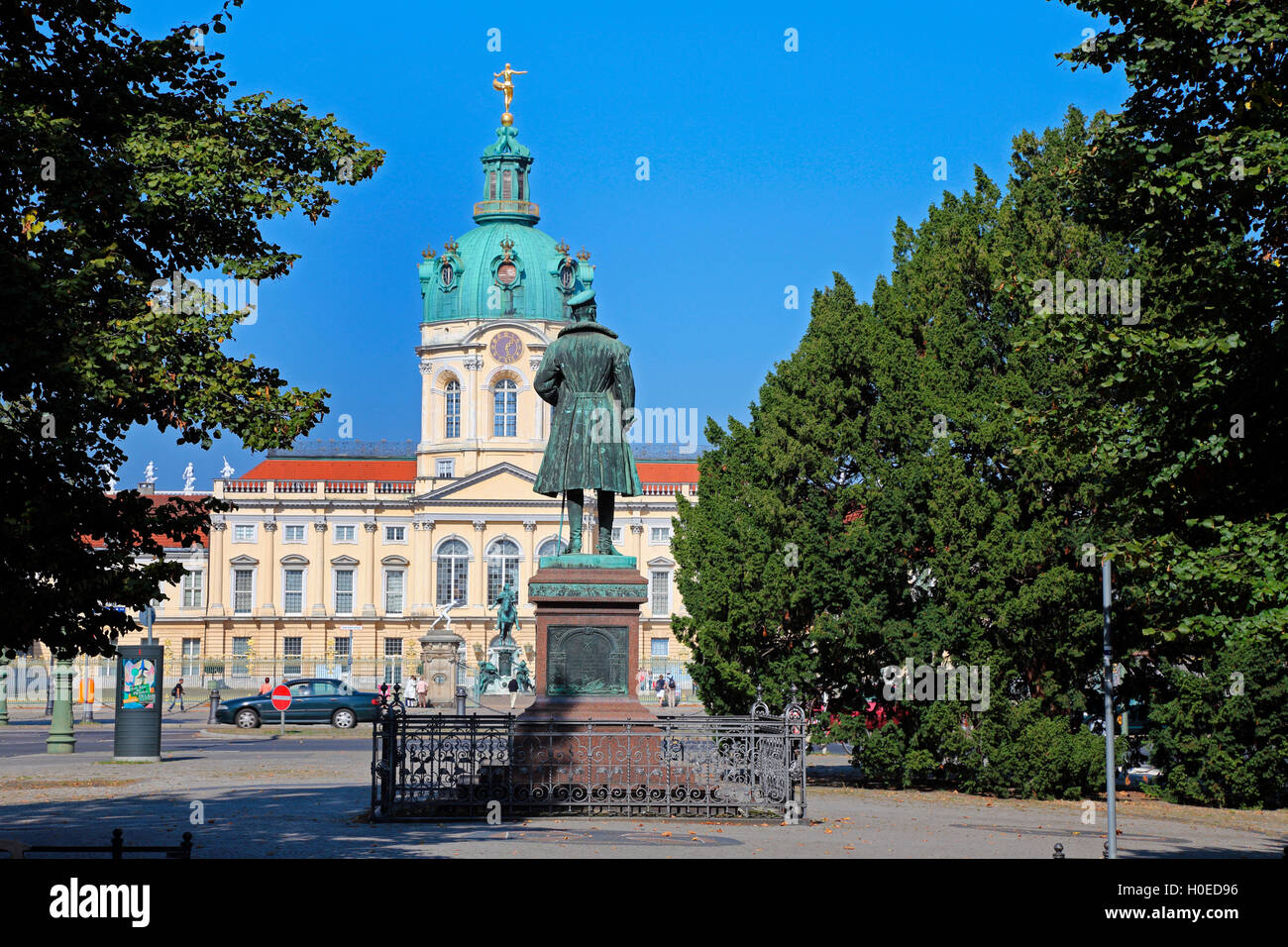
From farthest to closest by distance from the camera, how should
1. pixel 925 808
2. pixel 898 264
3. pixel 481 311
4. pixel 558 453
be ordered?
pixel 481 311 → pixel 898 264 → pixel 925 808 → pixel 558 453

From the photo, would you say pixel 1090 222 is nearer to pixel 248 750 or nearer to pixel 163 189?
pixel 163 189

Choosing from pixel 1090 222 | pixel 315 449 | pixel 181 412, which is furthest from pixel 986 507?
pixel 315 449

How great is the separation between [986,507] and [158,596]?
13980mm

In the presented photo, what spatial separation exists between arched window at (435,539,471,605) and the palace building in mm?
89

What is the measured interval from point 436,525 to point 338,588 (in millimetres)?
7807

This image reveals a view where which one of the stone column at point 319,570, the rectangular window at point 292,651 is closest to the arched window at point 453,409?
the stone column at point 319,570

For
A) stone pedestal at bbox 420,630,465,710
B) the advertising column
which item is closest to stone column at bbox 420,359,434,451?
stone pedestal at bbox 420,630,465,710

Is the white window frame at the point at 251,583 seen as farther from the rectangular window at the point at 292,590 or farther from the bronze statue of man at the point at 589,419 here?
the bronze statue of man at the point at 589,419

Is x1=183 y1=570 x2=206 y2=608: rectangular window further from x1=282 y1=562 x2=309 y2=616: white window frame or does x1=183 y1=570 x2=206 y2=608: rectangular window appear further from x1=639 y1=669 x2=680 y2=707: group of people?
x1=639 y1=669 x2=680 y2=707: group of people

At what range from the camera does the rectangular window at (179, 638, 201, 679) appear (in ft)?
317

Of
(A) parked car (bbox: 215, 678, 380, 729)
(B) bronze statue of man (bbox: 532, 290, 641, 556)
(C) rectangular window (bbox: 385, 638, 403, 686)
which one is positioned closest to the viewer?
(B) bronze statue of man (bbox: 532, 290, 641, 556)

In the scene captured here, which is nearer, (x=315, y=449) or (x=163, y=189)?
(x=163, y=189)

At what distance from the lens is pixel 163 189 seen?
14.6m

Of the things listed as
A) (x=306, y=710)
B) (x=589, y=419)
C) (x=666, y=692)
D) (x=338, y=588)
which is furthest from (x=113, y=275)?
(x=338, y=588)
